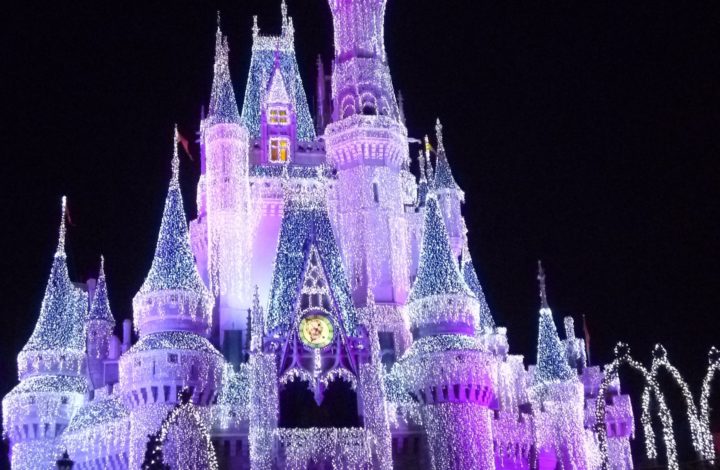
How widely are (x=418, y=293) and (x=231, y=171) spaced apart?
979 cm

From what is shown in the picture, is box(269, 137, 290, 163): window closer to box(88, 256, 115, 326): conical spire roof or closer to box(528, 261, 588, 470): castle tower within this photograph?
box(88, 256, 115, 326): conical spire roof

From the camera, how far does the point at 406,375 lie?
3403 cm

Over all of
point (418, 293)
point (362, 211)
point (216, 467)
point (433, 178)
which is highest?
point (433, 178)

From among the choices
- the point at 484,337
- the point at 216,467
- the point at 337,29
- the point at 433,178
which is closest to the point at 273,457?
the point at 216,467

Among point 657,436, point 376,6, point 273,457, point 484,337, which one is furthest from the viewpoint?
point 657,436

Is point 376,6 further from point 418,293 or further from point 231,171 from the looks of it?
point 418,293

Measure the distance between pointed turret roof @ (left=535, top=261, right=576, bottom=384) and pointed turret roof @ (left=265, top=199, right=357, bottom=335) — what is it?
9710 millimetres

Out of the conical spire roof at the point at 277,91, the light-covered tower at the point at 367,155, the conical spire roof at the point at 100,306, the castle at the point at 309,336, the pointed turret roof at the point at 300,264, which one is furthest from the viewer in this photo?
the conical spire roof at the point at 277,91

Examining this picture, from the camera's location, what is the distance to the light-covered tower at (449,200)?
42000 mm

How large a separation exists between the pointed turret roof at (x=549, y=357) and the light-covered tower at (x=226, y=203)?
1219cm

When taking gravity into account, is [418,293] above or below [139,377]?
above

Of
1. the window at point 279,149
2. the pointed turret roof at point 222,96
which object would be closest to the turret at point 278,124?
the window at point 279,149

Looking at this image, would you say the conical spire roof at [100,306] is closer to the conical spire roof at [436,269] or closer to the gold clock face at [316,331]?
the gold clock face at [316,331]

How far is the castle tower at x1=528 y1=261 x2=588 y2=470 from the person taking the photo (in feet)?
122
